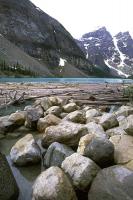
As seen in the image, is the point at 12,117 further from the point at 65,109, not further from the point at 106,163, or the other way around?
the point at 106,163

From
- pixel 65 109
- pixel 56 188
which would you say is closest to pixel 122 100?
pixel 65 109

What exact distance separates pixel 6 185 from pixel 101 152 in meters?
1.88

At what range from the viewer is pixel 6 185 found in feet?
17.0

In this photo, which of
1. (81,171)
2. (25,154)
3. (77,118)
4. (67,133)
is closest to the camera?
(81,171)

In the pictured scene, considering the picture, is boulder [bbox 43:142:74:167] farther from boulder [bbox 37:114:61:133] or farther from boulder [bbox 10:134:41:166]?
boulder [bbox 37:114:61:133]

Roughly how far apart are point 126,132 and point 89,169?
241 centimetres

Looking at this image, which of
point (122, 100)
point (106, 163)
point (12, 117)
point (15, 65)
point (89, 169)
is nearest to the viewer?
point (89, 169)

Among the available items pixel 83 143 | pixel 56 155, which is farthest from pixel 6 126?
pixel 83 143

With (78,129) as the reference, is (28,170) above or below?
below

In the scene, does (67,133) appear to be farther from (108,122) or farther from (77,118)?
(77,118)

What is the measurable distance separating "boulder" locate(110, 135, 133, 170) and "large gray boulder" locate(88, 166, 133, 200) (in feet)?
2.63

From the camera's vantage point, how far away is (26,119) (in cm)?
1131

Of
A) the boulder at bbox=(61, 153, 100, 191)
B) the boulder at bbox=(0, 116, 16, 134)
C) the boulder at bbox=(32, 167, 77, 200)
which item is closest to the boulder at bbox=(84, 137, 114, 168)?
the boulder at bbox=(61, 153, 100, 191)

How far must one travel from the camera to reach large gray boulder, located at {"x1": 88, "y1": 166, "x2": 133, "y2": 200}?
457 cm
